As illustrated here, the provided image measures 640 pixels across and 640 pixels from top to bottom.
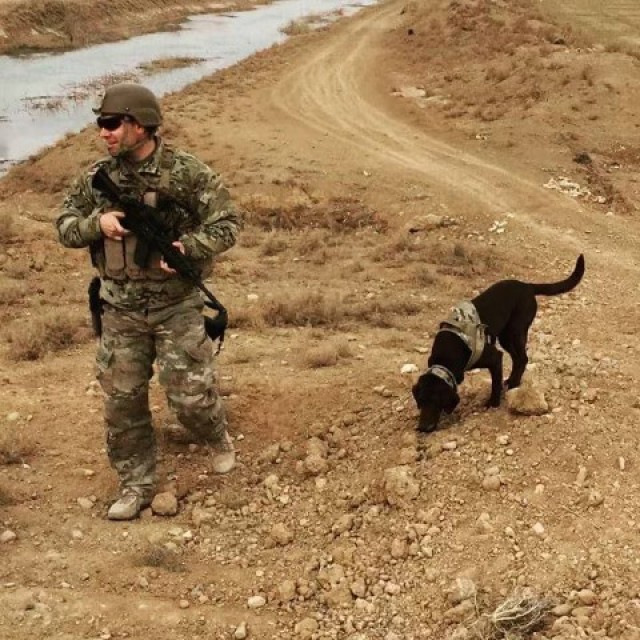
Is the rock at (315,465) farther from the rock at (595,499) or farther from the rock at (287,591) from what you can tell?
the rock at (595,499)

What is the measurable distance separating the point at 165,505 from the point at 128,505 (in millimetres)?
218

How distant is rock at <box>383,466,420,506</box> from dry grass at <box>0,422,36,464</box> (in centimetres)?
248

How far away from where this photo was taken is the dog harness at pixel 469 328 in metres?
4.93

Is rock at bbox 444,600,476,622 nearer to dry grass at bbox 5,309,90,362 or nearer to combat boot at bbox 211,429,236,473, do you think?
combat boot at bbox 211,429,236,473

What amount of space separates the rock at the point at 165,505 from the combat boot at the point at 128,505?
0.07 meters

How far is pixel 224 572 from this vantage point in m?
4.29

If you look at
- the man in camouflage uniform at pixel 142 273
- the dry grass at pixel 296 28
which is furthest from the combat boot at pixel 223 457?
the dry grass at pixel 296 28

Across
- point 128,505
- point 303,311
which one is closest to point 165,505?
point 128,505

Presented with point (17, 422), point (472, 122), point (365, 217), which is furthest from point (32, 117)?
point (17, 422)

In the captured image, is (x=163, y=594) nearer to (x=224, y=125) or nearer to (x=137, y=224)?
(x=137, y=224)

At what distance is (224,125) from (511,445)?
14.4 metres

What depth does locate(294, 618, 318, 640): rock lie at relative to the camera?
12.5 feet

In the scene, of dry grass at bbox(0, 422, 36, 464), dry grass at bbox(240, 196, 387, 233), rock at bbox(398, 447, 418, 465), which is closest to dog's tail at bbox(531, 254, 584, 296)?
rock at bbox(398, 447, 418, 465)

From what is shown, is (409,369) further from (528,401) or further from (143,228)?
(143,228)
